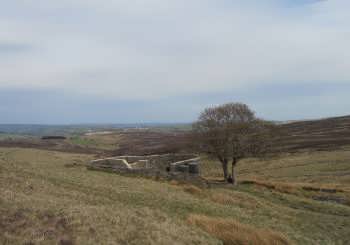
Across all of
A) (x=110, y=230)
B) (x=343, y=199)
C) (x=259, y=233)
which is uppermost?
(x=110, y=230)

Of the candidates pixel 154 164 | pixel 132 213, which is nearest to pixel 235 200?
pixel 132 213

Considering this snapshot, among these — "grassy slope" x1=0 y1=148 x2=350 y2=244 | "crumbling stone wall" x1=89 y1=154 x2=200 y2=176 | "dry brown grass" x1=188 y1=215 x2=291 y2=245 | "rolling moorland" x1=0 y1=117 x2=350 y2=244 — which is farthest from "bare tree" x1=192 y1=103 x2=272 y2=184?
"dry brown grass" x1=188 y1=215 x2=291 y2=245

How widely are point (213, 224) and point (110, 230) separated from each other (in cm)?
424

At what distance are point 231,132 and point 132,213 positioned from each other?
22.8 m

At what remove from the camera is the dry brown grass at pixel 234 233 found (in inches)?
502

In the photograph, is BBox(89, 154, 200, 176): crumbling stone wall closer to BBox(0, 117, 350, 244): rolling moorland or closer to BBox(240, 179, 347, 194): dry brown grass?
BBox(0, 117, 350, 244): rolling moorland

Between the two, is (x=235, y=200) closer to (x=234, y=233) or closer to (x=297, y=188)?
(x=234, y=233)

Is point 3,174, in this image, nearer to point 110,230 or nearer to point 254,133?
point 110,230

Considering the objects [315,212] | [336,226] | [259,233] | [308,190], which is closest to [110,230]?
[259,233]

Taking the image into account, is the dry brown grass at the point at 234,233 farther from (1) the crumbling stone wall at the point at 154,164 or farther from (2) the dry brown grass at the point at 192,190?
(1) the crumbling stone wall at the point at 154,164

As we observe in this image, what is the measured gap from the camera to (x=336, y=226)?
20172 millimetres

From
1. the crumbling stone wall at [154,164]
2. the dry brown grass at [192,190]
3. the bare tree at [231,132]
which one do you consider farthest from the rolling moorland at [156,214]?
the crumbling stone wall at [154,164]

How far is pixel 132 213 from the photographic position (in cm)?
1421

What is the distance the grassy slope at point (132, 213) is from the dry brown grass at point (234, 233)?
501 millimetres
